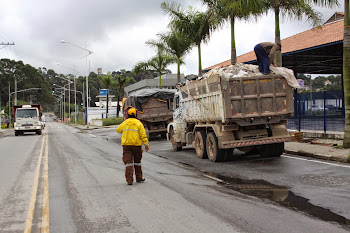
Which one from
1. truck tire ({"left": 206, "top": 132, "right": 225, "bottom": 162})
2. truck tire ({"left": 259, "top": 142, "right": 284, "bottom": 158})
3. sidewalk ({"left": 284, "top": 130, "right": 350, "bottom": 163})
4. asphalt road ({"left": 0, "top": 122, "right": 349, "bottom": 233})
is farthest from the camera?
truck tire ({"left": 259, "top": 142, "right": 284, "bottom": 158})

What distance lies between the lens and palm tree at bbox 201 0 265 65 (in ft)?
49.9

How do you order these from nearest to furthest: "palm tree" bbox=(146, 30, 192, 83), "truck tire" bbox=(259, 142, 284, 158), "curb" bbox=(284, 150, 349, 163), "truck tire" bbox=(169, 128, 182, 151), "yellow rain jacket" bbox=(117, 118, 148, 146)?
1. "yellow rain jacket" bbox=(117, 118, 148, 146)
2. "curb" bbox=(284, 150, 349, 163)
3. "truck tire" bbox=(259, 142, 284, 158)
4. "truck tire" bbox=(169, 128, 182, 151)
5. "palm tree" bbox=(146, 30, 192, 83)

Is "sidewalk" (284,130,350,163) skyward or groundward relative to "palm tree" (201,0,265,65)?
groundward

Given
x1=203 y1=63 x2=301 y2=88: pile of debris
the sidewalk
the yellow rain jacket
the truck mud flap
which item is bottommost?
the sidewalk

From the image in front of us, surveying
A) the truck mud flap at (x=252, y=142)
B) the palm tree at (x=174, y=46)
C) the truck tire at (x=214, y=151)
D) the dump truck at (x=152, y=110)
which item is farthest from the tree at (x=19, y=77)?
the truck mud flap at (x=252, y=142)

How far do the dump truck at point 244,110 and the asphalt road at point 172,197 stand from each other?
67cm

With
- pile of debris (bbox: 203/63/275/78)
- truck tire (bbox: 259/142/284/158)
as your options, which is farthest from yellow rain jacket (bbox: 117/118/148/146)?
truck tire (bbox: 259/142/284/158)

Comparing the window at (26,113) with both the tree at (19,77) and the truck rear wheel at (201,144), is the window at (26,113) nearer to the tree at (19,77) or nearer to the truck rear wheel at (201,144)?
the truck rear wheel at (201,144)

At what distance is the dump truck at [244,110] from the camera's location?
11.1m

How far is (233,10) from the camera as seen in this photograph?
16.3 metres

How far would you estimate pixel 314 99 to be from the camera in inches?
648

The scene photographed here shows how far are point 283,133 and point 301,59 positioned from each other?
17786 millimetres

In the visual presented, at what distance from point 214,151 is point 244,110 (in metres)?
1.78

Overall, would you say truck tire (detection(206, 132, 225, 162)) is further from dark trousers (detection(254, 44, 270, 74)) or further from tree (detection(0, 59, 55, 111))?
tree (detection(0, 59, 55, 111))
